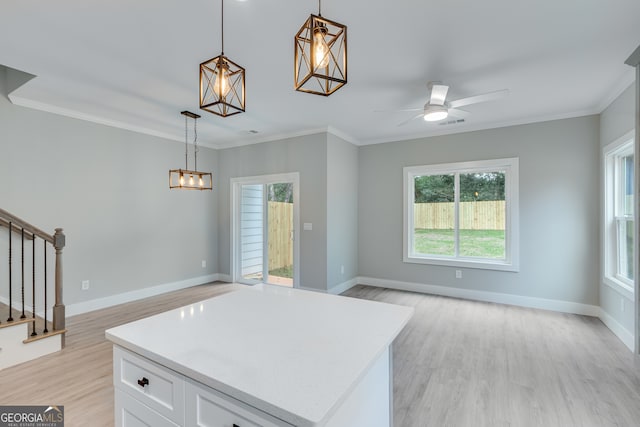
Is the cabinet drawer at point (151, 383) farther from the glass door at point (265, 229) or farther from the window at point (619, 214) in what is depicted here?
the window at point (619, 214)

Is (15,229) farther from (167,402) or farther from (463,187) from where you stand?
(463,187)

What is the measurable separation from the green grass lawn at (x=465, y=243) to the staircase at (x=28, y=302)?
4960mm

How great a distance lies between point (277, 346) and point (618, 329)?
4.19 meters

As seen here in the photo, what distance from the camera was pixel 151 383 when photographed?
43.2 inches

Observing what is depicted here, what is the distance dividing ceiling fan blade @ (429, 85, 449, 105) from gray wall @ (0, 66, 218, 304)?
3.45 meters

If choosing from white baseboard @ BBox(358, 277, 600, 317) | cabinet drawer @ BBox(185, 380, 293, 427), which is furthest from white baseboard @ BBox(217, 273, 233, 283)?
cabinet drawer @ BBox(185, 380, 293, 427)

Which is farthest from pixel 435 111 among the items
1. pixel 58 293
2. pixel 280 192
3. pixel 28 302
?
pixel 28 302

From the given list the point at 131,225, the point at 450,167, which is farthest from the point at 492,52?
the point at 131,225

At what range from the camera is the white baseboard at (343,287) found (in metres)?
4.87

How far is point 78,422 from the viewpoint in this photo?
1955 mm

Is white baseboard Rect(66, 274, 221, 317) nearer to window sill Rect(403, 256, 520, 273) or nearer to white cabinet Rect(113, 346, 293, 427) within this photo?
white cabinet Rect(113, 346, 293, 427)

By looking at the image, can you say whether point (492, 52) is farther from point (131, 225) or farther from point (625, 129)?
point (131, 225)

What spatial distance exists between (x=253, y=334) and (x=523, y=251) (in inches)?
179

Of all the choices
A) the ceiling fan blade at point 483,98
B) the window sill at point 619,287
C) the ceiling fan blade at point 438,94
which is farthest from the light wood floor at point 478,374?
the ceiling fan blade at point 438,94
